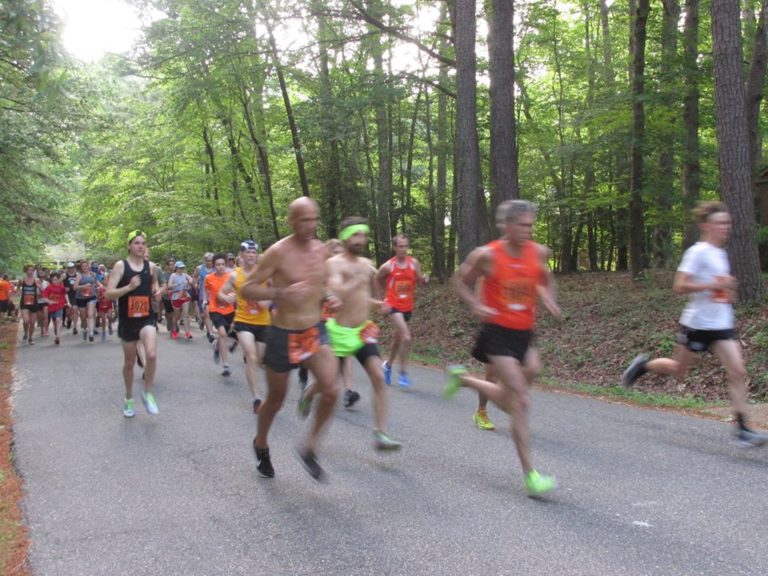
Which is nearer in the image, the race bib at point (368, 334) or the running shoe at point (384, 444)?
the running shoe at point (384, 444)

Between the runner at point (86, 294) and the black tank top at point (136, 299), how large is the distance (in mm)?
10011

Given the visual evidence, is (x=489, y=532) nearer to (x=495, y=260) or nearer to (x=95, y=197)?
(x=495, y=260)

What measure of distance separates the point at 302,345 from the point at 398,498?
1.32 metres

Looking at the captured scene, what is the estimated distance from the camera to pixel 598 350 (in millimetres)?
11500

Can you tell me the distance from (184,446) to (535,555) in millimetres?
3805

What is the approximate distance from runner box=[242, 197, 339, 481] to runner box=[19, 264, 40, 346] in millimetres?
14480

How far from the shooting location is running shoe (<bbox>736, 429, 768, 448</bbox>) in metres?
5.41

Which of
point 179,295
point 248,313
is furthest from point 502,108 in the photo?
point 179,295

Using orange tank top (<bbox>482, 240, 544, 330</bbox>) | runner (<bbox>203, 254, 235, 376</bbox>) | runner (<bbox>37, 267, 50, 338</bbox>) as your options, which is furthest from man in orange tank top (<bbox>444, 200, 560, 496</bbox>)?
runner (<bbox>37, 267, 50, 338</bbox>)

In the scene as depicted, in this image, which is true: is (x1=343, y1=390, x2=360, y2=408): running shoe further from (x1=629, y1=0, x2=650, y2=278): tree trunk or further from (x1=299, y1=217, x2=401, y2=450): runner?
(x1=629, y1=0, x2=650, y2=278): tree trunk

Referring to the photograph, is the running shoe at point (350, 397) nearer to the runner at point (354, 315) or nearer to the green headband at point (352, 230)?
the runner at point (354, 315)

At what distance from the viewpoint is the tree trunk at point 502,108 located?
13.8 metres

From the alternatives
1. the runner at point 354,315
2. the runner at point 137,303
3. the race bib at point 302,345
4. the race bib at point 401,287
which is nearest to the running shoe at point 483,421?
the runner at point 354,315

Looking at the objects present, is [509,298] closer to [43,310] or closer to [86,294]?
[86,294]
